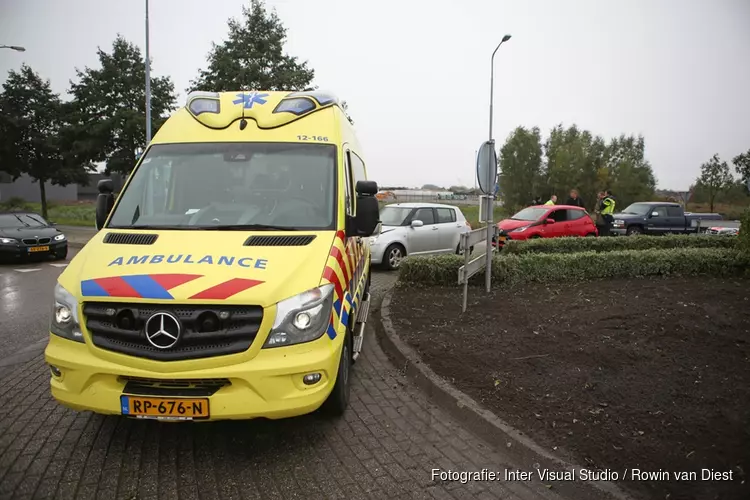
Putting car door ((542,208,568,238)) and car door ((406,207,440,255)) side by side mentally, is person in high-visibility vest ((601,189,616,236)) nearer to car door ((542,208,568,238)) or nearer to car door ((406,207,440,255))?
car door ((542,208,568,238))

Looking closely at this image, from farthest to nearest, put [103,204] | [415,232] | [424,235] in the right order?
[424,235] → [415,232] → [103,204]

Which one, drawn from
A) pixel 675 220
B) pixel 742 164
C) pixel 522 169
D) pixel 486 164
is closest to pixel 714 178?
pixel 742 164

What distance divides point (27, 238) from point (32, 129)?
15.8m

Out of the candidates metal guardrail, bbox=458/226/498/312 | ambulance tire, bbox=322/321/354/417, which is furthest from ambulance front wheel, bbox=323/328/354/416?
metal guardrail, bbox=458/226/498/312

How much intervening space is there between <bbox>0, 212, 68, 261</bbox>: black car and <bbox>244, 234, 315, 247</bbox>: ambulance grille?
1218cm

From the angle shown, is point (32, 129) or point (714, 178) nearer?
point (32, 129)

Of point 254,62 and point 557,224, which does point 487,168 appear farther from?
point 254,62

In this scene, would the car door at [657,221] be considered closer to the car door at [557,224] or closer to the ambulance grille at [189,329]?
the car door at [557,224]

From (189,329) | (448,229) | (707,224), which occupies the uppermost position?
(707,224)

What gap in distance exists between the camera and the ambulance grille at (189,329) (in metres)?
2.95

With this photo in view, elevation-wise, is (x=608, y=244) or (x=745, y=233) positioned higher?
(x=745, y=233)

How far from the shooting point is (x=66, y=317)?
10.4 ft

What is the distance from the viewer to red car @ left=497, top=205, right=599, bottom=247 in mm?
14359

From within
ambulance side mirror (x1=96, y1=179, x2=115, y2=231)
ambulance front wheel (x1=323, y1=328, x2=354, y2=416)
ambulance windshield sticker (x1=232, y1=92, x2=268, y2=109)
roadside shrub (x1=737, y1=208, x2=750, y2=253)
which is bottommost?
ambulance front wheel (x1=323, y1=328, x2=354, y2=416)
